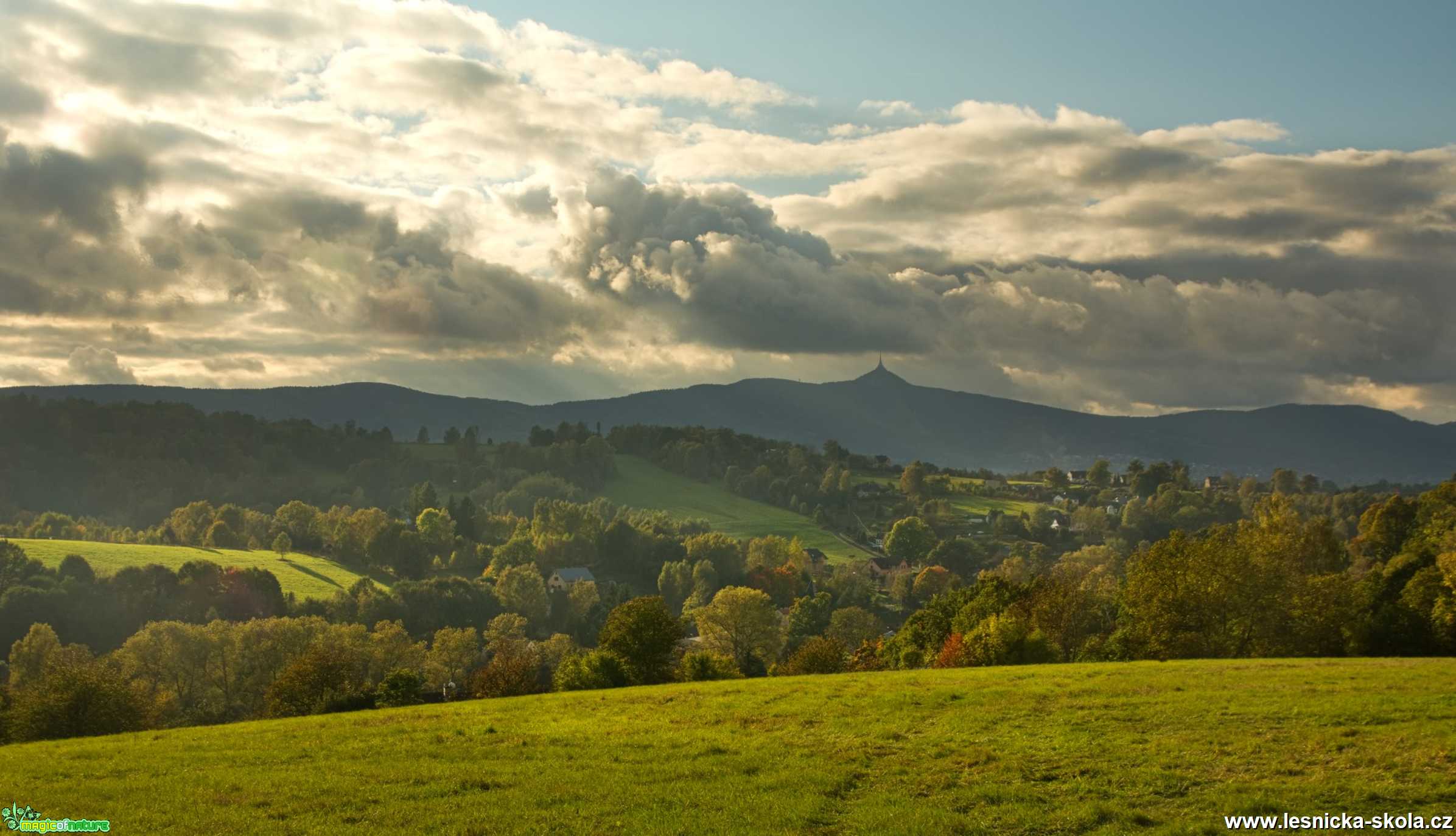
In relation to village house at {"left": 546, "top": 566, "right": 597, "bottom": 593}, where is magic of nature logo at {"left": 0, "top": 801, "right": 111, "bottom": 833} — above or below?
above

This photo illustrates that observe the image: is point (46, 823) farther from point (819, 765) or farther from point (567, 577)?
point (567, 577)

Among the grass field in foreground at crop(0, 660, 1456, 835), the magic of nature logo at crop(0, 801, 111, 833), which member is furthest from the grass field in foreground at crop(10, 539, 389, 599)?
the magic of nature logo at crop(0, 801, 111, 833)

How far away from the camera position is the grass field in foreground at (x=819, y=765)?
19.3m

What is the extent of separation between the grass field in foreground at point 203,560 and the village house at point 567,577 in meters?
29.5

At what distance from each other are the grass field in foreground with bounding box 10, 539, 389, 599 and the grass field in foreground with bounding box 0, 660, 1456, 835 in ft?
402

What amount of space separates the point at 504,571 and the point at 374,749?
142m

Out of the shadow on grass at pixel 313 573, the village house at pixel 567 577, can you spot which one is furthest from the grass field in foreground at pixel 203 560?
the village house at pixel 567 577

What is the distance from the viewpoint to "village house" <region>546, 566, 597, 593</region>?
567 feet

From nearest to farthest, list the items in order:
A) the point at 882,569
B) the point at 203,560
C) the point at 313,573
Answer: the point at 203,560 → the point at 313,573 → the point at 882,569

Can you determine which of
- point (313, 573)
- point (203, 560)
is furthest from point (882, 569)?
point (203, 560)

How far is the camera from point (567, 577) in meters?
181

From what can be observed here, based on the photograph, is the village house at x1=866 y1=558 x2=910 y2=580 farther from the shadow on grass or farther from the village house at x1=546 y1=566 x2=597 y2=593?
the shadow on grass

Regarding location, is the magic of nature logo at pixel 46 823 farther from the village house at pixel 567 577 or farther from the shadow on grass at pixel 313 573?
the village house at pixel 567 577

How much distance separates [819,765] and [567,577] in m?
162
